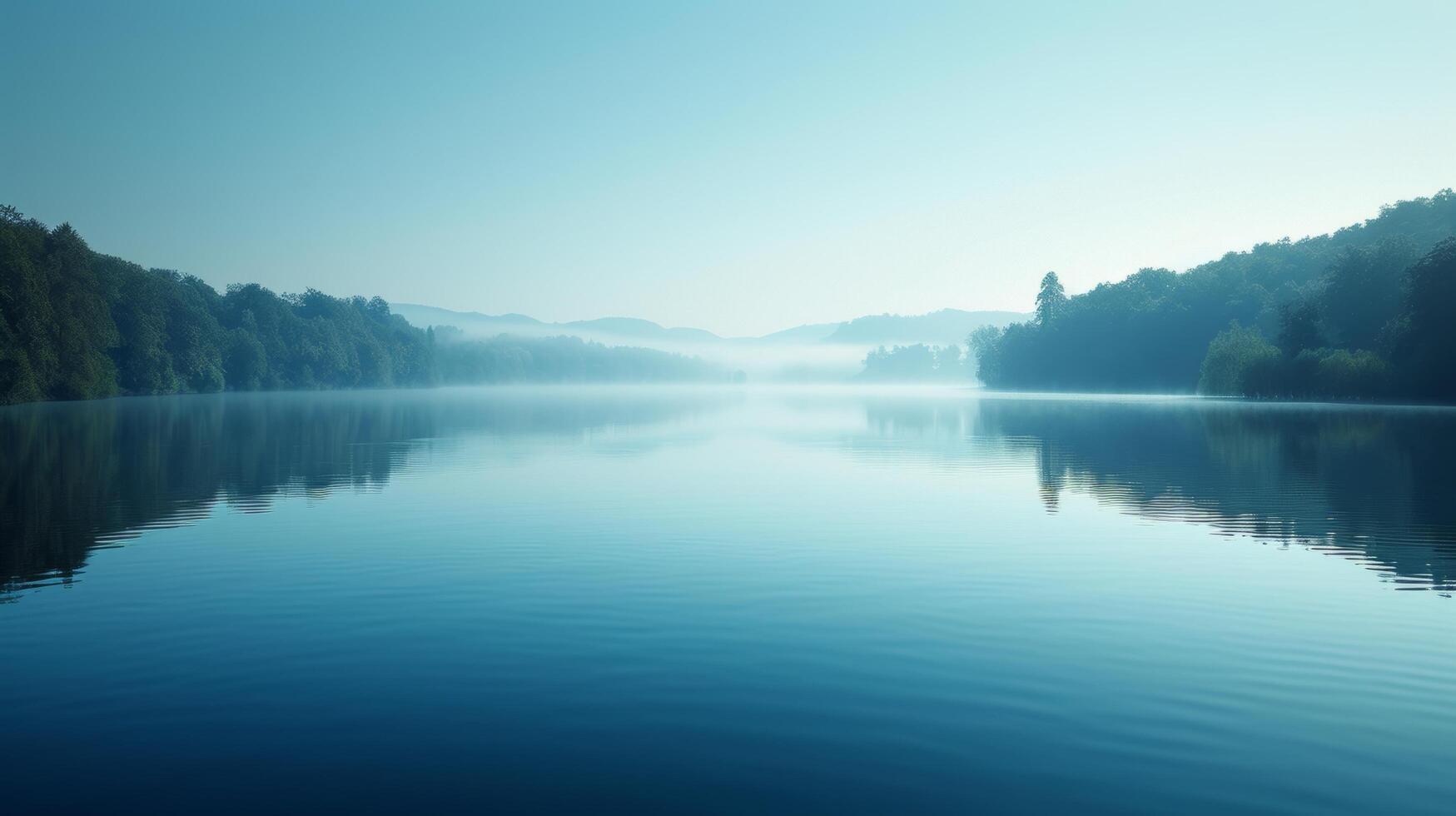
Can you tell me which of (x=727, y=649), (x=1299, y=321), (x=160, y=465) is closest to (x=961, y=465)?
(x=727, y=649)

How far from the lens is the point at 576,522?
77.3ft

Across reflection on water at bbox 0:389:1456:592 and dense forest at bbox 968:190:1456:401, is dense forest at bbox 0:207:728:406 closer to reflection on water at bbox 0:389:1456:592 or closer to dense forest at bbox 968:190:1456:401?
reflection on water at bbox 0:389:1456:592

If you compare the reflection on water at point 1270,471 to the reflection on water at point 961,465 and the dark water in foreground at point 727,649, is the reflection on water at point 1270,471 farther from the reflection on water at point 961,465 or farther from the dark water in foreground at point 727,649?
the dark water in foreground at point 727,649

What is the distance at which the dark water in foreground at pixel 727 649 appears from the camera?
332 inches

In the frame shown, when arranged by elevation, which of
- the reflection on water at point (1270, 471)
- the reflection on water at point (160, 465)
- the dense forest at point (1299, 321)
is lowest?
the reflection on water at point (1270, 471)

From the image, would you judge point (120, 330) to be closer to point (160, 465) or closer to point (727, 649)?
point (160, 465)

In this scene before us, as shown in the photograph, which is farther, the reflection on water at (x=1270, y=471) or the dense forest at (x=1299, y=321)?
the dense forest at (x=1299, y=321)

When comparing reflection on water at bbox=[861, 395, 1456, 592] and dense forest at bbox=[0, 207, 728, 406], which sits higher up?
dense forest at bbox=[0, 207, 728, 406]

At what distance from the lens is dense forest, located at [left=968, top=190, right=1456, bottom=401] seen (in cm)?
9172

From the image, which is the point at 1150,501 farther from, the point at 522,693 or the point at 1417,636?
the point at 522,693

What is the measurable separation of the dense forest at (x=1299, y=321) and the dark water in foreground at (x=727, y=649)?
78.0m

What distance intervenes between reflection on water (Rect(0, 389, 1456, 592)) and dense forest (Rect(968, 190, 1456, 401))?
17.7 meters

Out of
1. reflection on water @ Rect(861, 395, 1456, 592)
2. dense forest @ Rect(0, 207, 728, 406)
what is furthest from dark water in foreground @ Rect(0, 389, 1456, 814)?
dense forest @ Rect(0, 207, 728, 406)

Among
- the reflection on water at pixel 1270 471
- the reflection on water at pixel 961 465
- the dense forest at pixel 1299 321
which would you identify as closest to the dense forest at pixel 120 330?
the reflection on water at pixel 961 465
